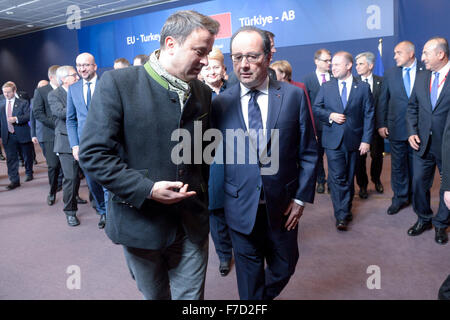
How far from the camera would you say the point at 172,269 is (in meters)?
1.54

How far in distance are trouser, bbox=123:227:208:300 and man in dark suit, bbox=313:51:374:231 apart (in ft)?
7.05

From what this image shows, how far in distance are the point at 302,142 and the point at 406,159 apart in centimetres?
249

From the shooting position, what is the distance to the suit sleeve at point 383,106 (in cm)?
387

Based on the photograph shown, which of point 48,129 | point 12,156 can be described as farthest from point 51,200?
point 12,156

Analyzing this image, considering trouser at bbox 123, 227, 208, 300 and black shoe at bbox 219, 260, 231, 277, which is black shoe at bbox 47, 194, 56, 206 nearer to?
black shoe at bbox 219, 260, 231, 277

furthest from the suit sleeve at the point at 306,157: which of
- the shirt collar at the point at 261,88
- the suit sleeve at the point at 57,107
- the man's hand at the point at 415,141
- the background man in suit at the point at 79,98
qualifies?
the suit sleeve at the point at 57,107

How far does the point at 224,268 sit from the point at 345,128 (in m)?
1.70

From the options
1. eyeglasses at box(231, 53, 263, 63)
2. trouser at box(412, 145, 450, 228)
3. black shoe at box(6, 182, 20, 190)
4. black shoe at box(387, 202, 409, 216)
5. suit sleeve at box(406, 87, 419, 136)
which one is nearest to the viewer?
eyeglasses at box(231, 53, 263, 63)

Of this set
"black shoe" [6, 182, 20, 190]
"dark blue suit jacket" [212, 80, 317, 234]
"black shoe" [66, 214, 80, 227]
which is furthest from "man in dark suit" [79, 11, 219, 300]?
"black shoe" [6, 182, 20, 190]

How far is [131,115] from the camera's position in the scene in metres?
1.26

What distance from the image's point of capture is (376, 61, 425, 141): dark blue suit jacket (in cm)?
368

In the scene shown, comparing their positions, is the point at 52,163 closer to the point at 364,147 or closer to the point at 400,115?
the point at 364,147
